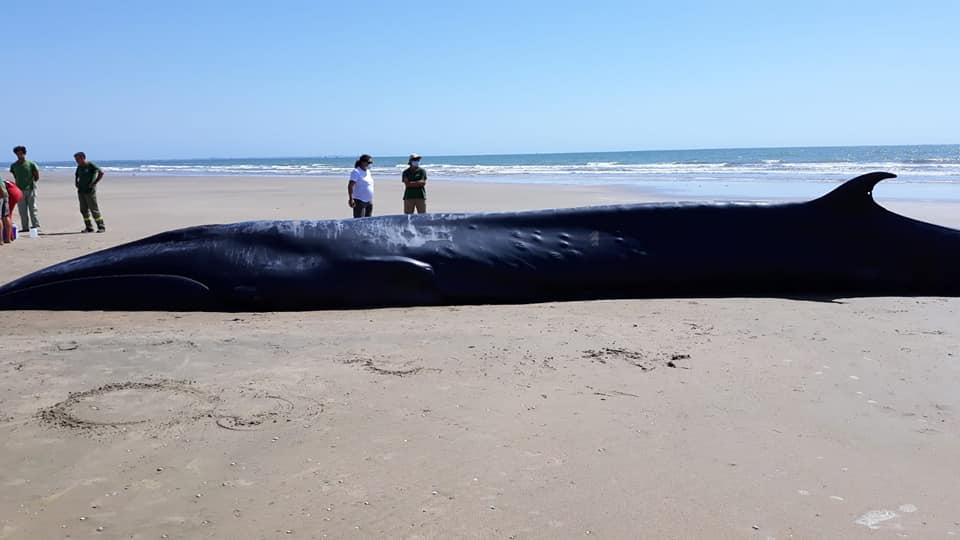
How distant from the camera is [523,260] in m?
7.19

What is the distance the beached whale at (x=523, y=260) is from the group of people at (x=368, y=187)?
4.16 metres

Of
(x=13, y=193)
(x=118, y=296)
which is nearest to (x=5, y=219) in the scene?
(x=13, y=193)

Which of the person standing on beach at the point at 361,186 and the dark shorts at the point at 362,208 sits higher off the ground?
the person standing on beach at the point at 361,186

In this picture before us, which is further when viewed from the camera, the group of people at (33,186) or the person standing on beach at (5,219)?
the group of people at (33,186)

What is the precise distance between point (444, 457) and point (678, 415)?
4.17 ft

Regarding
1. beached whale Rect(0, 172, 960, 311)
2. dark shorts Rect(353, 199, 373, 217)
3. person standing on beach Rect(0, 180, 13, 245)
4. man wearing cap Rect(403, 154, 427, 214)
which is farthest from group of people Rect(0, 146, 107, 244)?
beached whale Rect(0, 172, 960, 311)

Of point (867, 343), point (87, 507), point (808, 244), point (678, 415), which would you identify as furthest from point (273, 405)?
point (808, 244)

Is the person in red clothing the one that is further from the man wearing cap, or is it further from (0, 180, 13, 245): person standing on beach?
the man wearing cap

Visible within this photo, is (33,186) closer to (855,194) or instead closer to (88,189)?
(88,189)

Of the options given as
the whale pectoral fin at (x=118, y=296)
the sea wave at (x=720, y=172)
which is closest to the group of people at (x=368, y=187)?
the whale pectoral fin at (x=118, y=296)

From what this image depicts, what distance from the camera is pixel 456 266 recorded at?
706 centimetres

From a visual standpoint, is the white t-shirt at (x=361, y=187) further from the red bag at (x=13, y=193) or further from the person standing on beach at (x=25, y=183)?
the person standing on beach at (x=25, y=183)

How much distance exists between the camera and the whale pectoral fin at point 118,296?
6641 mm

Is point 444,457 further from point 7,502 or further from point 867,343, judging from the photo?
point 867,343
